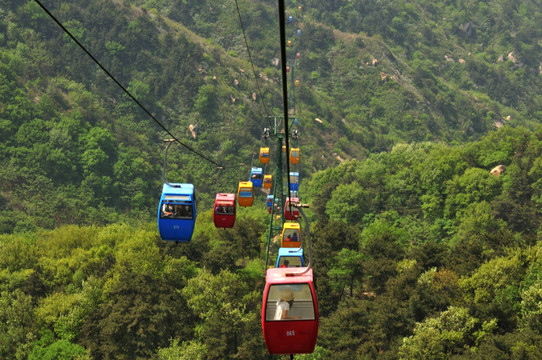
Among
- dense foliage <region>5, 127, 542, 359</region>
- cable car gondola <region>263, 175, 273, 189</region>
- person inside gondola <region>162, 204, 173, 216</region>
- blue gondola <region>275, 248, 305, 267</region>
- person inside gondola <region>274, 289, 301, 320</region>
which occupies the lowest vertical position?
dense foliage <region>5, 127, 542, 359</region>

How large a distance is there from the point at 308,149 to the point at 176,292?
10775cm

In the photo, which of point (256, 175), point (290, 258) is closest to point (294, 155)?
point (256, 175)

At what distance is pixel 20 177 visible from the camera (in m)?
118

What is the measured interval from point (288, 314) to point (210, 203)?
117 metres

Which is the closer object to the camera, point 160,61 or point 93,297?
point 93,297

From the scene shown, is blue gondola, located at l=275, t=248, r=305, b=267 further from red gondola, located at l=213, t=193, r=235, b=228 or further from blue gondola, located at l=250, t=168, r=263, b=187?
blue gondola, located at l=250, t=168, r=263, b=187

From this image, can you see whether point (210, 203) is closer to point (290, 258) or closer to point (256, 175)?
point (256, 175)

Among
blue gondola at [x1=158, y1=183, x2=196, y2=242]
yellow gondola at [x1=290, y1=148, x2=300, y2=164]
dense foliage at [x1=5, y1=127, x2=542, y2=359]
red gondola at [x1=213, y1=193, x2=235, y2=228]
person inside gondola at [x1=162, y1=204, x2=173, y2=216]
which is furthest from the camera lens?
yellow gondola at [x1=290, y1=148, x2=300, y2=164]

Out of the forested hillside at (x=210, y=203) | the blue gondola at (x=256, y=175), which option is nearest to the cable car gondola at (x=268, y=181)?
the blue gondola at (x=256, y=175)

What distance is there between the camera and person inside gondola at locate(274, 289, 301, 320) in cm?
1694

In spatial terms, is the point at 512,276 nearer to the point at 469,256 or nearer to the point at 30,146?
the point at 469,256

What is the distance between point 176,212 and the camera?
25.7m

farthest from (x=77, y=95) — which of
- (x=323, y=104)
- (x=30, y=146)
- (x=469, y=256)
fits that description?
(x=469, y=256)

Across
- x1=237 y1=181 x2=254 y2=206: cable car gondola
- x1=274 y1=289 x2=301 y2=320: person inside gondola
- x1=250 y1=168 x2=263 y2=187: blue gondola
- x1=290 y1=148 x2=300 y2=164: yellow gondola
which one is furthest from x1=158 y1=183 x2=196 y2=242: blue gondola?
x1=290 y1=148 x2=300 y2=164: yellow gondola
